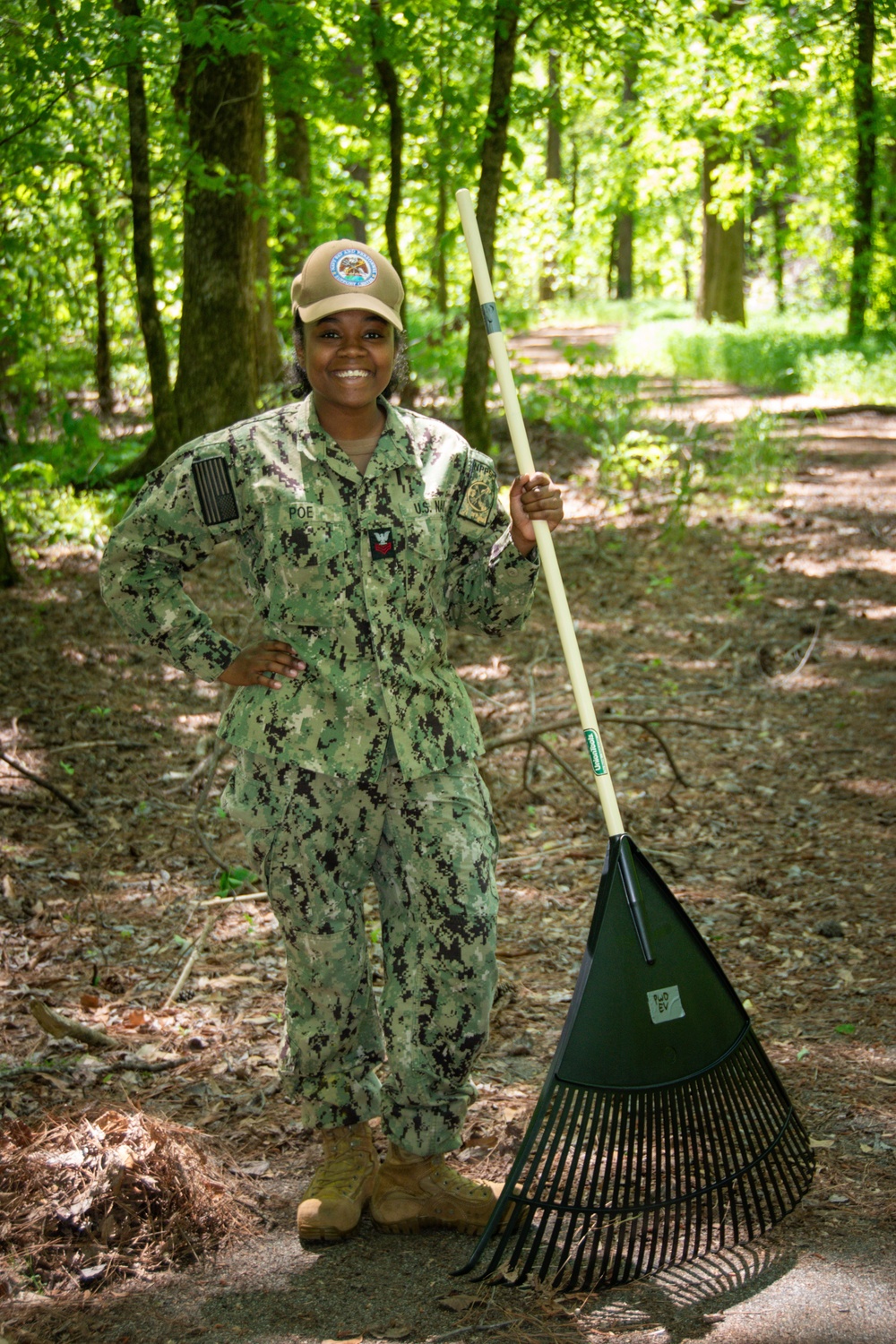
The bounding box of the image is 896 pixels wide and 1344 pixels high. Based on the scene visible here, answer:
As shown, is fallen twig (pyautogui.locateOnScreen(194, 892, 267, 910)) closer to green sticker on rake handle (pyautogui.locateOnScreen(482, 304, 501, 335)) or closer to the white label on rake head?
the white label on rake head

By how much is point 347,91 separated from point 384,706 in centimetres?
813

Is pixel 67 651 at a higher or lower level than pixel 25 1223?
higher

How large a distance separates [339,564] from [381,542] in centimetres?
10

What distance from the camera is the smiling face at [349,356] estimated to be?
2564 millimetres

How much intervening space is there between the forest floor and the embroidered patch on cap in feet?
6.98

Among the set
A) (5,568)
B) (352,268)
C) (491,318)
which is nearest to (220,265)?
(5,568)

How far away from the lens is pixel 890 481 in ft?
34.7

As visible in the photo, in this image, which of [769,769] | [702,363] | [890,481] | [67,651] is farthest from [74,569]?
[702,363]

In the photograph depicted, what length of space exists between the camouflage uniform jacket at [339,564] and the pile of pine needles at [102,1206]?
102cm

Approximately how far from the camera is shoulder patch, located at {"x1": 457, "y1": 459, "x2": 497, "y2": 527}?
270cm

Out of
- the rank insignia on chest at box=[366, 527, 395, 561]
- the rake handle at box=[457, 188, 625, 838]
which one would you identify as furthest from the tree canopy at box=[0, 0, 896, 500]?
the rank insignia on chest at box=[366, 527, 395, 561]

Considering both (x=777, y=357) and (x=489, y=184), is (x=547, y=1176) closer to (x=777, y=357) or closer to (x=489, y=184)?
(x=489, y=184)

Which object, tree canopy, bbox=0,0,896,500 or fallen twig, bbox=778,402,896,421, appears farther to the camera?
fallen twig, bbox=778,402,896,421

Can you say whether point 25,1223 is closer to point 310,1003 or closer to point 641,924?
point 310,1003
